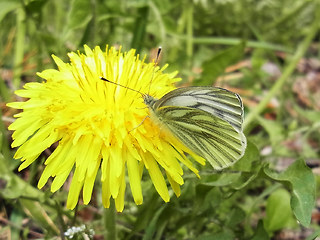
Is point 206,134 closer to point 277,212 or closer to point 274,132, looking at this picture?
point 277,212

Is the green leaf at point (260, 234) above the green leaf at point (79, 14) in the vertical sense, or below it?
below

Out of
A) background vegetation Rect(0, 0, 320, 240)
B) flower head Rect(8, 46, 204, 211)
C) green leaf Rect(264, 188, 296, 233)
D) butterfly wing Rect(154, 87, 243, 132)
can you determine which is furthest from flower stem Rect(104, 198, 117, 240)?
green leaf Rect(264, 188, 296, 233)

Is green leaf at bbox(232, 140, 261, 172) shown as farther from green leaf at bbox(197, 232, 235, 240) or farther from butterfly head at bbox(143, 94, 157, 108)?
butterfly head at bbox(143, 94, 157, 108)

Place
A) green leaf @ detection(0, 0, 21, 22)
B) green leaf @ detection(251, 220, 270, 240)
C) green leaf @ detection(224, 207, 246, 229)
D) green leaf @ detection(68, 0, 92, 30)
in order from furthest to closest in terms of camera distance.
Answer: green leaf @ detection(68, 0, 92, 30) < green leaf @ detection(0, 0, 21, 22) < green leaf @ detection(224, 207, 246, 229) < green leaf @ detection(251, 220, 270, 240)

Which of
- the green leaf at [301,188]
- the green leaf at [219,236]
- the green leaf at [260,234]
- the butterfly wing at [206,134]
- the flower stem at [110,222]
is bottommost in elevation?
the green leaf at [260,234]

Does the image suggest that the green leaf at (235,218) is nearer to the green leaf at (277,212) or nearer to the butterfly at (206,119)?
the green leaf at (277,212)

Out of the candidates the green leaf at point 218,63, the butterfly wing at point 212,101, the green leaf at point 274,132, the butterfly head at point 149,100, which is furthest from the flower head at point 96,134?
the green leaf at point 274,132

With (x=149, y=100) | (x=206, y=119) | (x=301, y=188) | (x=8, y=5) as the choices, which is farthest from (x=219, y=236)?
(x=8, y=5)

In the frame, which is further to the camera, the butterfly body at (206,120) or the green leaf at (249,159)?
the green leaf at (249,159)
